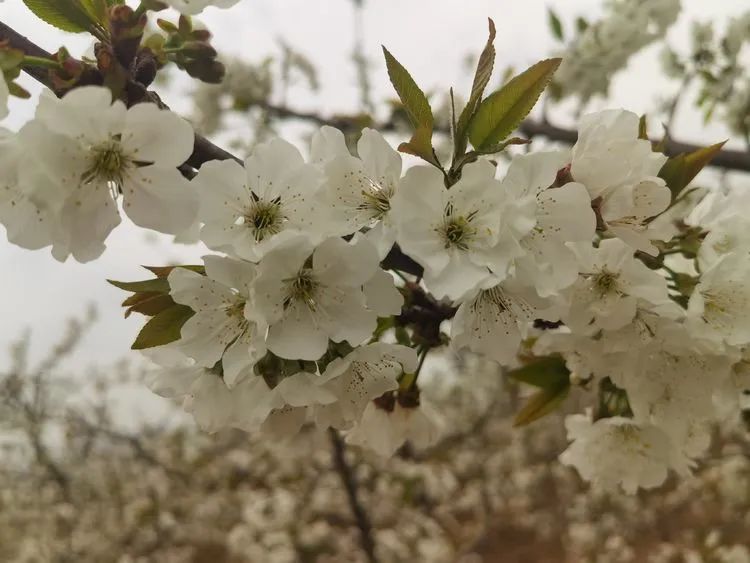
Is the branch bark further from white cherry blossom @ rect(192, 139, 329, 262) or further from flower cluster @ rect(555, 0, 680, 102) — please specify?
flower cluster @ rect(555, 0, 680, 102)

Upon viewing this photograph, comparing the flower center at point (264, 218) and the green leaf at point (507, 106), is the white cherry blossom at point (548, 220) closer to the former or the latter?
the green leaf at point (507, 106)

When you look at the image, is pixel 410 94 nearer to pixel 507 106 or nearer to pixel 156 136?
pixel 507 106

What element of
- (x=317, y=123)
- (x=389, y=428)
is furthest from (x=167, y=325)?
(x=317, y=123)

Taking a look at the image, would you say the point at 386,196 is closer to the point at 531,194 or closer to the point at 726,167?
the point at 531,194

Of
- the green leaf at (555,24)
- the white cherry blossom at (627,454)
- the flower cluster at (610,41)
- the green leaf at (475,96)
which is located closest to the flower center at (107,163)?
the green leaf at (475,96)

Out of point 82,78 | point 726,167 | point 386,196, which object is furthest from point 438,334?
point 726,167
